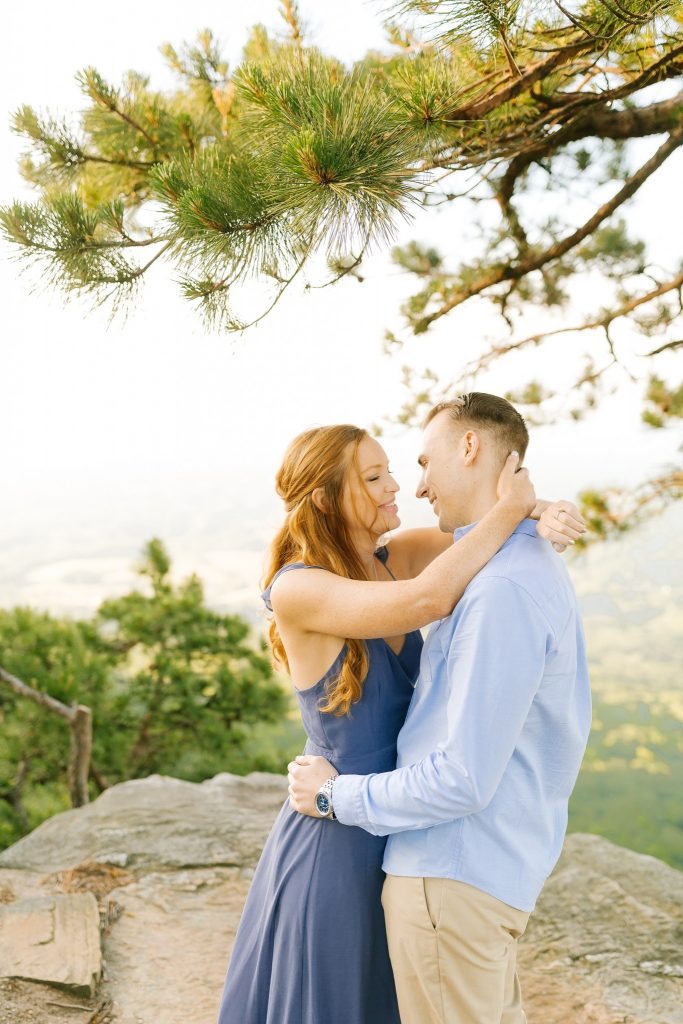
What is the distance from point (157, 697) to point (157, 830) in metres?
1.90

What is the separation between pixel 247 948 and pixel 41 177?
8.35ft

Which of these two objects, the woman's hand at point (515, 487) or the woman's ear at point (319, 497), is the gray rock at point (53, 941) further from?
the woman's hand at point (515, 487)

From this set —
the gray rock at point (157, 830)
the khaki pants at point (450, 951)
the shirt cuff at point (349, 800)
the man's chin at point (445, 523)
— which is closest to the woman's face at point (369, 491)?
the man's chin at point (445, 523)

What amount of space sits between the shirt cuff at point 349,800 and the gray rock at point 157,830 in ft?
7.04

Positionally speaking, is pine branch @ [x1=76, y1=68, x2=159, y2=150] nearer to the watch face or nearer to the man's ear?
the man's ear

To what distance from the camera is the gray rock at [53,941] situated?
2.39 meters

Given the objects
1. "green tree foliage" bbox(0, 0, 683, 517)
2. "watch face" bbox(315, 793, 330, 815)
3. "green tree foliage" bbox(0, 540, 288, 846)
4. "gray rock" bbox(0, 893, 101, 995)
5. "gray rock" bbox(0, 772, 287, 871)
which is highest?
"green tree foliage" bbox(0, 0, 683, 517)

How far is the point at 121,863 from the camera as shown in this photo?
3199 mm

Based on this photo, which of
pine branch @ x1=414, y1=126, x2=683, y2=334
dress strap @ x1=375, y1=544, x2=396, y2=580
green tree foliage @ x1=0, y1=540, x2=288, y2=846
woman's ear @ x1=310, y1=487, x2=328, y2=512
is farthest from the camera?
green tree foliage @ x1=0, y1=540, x2=288, y2=846

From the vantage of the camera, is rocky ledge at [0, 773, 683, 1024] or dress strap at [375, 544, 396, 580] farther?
rocky ledge at [0, 773, 683, 1024]

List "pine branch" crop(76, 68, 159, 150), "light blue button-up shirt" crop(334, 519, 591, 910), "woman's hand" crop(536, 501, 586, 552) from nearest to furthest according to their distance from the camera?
"light blue button-up shirt" crop(334, 519, 591, 910), "woman's hand" crop(536, 501, 586, 552), "pine branch" crop(76, 68, 159, 150)

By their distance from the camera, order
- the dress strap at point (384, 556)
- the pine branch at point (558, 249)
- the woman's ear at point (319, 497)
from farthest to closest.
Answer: the pine branch at point (558, 249), the dress strap at point (384, 556), the woman's ear at point (319, 497)

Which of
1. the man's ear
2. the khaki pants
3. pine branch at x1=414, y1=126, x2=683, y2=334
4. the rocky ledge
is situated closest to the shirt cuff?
the khaki pants

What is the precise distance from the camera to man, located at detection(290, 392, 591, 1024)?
1.19m
